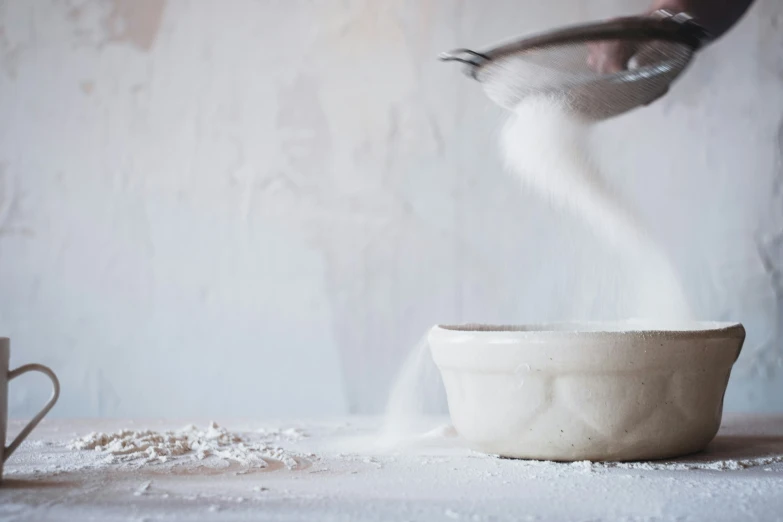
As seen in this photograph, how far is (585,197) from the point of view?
1.04 metres

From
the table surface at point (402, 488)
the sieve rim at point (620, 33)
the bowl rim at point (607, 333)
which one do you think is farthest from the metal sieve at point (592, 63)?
the table surface at point (402, 488)

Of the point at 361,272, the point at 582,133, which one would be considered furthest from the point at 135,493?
the point at 361,272

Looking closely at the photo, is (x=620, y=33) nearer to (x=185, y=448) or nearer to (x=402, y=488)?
(x=402, y=488)

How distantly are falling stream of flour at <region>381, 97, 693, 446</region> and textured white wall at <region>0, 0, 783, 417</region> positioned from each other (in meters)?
0.33

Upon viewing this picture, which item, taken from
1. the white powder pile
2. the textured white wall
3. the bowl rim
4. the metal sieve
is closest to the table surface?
the white powder pile

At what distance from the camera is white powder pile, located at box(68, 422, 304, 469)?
83 centimetres

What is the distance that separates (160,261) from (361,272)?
14.2 inches

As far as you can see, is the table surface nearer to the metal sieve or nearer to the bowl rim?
the bowl rim

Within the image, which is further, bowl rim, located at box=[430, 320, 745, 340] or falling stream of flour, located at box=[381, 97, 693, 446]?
falling stream of flour, located at box=[381, 97, 693, 446]

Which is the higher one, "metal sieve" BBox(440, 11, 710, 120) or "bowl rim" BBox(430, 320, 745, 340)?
"metal sieve" BBox(440, 11, 710, 120)

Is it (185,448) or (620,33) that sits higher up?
(620,33)

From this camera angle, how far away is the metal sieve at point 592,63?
2.78ft

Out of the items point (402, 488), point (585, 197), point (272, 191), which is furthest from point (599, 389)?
point (272, 191)

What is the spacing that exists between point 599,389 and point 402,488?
214mm
